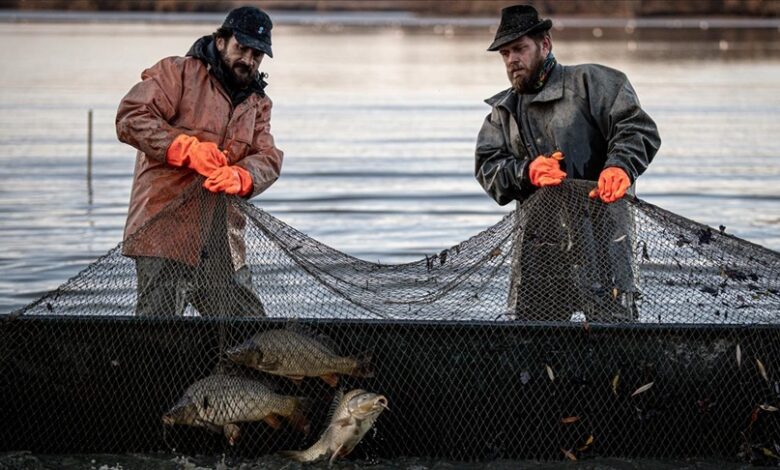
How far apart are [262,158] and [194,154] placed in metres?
0.49

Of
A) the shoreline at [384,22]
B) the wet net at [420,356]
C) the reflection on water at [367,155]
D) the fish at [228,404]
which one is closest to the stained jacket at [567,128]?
the wet net at [420,356]

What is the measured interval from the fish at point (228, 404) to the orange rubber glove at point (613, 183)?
1949 millimetres

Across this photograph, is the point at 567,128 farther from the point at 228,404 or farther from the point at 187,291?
the point at 228,404

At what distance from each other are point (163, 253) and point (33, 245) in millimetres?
6830

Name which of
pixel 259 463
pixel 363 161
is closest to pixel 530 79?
pixel 259 463

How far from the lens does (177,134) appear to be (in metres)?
6.85

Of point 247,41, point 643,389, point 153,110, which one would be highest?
point 247,41

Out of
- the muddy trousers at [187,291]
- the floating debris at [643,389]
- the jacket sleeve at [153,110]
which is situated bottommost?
the floating debris at [643,389]

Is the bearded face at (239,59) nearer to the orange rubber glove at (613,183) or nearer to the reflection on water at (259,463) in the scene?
the orange rubber glove at (613,183)

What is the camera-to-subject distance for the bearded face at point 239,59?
6.93 metres

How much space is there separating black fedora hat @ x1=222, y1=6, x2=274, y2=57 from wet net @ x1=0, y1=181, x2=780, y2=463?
2.83 ft

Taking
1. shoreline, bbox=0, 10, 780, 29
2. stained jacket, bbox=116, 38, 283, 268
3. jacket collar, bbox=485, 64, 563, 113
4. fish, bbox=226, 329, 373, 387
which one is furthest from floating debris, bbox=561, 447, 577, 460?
shoreline, bbox=0, 10, 780, 29

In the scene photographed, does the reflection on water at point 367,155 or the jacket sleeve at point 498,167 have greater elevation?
the jacket sleeve at point 498,167

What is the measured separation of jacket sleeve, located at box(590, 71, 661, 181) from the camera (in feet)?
22.4
